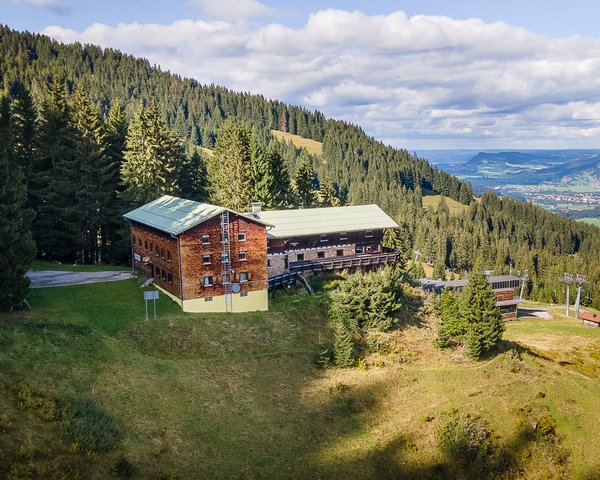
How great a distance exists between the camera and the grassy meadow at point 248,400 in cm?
2645

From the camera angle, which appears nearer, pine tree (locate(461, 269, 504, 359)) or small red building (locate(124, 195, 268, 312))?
small red building (locate(124, 195, 268, 312))

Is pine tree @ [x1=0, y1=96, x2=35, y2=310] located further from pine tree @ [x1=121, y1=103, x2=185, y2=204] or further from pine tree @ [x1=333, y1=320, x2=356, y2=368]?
pine tree @ [x1=333, y1=320, x2=356, y2=368]

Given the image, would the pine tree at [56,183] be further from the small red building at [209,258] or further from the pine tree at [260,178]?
the pine tree at [260,178]

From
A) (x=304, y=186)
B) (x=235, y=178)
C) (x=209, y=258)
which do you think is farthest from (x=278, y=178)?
(x=209, y=258)

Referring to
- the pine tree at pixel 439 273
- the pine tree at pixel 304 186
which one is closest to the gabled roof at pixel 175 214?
the pine tree at pixel 304 186

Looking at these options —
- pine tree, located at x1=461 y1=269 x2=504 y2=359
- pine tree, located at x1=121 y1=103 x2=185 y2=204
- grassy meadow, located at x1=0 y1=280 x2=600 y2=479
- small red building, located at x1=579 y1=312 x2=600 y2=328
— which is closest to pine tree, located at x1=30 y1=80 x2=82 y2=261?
pine tree, located at x1=121 y1=103 x2=185 y2=204

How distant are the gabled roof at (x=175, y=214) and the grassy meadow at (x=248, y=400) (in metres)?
6.98

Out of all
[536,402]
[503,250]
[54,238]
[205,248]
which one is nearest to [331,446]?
[536,402]

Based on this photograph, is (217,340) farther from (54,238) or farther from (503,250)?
(503,250)

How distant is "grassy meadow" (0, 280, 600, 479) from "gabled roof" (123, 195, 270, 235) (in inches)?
275

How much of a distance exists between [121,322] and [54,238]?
25.2 m

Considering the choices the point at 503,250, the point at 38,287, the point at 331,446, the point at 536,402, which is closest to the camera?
the point at 331,446

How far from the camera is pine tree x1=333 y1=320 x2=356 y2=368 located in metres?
42.2

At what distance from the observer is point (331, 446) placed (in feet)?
106
